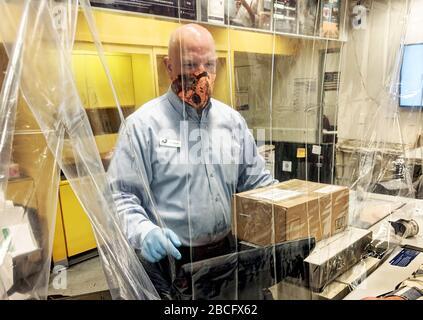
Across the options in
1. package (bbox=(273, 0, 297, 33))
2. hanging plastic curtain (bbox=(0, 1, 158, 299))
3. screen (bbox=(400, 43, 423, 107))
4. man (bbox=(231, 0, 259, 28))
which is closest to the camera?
hanging plastic curtain (bbox=(0, 1, 158, 299))

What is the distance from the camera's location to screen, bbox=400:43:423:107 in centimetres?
127

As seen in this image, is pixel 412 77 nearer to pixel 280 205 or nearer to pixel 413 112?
pixel 413 112

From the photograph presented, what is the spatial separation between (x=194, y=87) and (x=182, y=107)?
65 millimetres

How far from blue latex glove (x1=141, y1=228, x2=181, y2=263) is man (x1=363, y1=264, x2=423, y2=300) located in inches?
20.4

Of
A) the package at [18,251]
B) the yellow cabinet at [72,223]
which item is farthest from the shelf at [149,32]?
the yellow cabinet at [72,223]

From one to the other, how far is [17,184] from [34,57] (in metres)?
0.27

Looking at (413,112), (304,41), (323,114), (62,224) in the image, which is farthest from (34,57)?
(413,112)

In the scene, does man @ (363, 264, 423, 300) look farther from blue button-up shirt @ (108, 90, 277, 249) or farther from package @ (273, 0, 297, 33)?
package @ (273, 0, 297, 33)

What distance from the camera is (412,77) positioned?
1.29m

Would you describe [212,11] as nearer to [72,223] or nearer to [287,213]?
[287,213]

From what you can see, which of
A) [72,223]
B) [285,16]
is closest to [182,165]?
[285,16]

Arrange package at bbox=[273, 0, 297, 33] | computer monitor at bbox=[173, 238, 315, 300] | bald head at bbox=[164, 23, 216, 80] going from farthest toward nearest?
package at bbox=[273, 0, 297, 33] < bald head at bbox=[164, 23, 216, 80] < computer monitor at bbox=[173, 238, 315, 300]

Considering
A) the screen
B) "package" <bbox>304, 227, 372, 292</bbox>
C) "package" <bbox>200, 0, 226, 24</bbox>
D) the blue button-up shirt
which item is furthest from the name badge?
the screen

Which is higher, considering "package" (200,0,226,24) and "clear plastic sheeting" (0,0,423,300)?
"package" (200,0,226,24)
